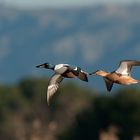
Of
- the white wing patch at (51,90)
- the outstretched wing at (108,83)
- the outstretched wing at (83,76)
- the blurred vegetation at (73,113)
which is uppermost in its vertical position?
the outstretched wing at (83,76)

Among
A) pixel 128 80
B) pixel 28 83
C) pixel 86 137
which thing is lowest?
pixel 28 83

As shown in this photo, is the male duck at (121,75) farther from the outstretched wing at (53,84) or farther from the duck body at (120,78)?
the outstretched wing at (53,84)

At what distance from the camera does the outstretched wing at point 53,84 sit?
495cm

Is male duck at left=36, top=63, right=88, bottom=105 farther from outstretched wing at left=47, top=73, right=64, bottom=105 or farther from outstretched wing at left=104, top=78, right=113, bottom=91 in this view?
outstretched wing at left=104, top=78, right=113, bottom=91

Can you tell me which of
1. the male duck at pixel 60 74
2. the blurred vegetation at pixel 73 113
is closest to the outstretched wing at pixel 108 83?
the male duck at pixel 60 74

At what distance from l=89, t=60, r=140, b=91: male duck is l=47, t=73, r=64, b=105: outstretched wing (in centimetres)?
19

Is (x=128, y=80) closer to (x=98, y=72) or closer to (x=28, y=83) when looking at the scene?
(x=98, y=72)

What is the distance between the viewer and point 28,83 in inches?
4892

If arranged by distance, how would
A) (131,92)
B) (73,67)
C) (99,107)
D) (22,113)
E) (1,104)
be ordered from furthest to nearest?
(22,113)
(1,104)
(131,92)
(99,107)
(73,67)

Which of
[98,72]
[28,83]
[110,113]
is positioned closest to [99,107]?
[110,113]

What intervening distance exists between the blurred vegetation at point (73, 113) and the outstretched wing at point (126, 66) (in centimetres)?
2897

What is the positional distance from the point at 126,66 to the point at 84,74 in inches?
10.8

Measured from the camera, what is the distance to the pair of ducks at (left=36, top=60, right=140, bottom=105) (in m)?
4.81

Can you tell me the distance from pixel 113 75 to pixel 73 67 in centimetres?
25
